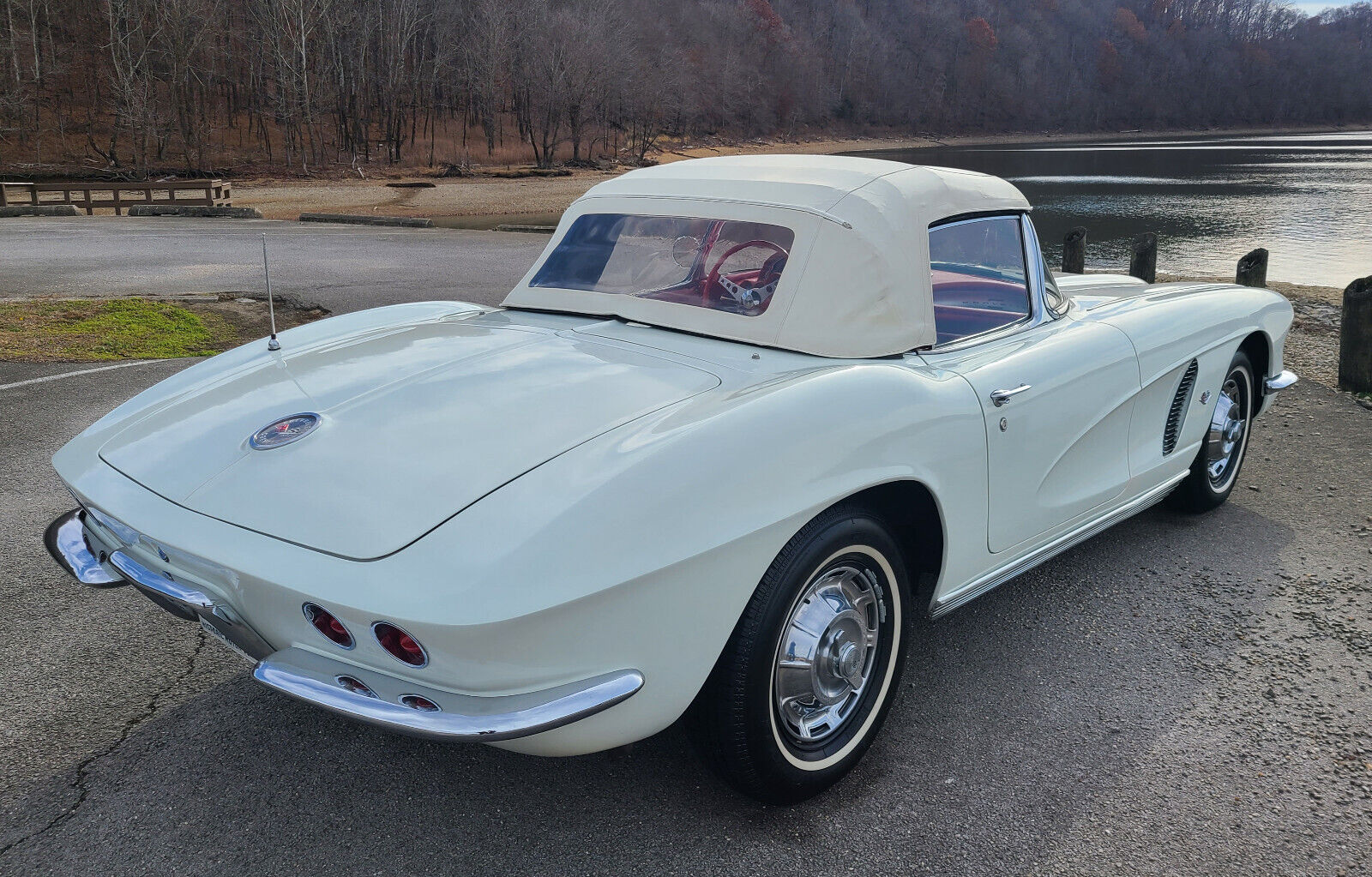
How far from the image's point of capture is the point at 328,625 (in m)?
1.91

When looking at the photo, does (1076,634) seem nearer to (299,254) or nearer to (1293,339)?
(1293,339)

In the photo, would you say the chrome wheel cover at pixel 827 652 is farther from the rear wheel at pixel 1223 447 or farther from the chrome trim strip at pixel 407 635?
the rear wheel at pixel 1223 447

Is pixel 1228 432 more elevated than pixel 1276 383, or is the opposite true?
pixel 1276 383

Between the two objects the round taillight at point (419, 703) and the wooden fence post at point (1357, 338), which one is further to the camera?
the wooden fence post at point (1357, 338)

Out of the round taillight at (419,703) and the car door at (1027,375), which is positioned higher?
the car door at (1027,375)

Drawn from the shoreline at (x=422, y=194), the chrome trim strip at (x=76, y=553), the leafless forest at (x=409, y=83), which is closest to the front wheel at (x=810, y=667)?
the chrome trim strip at (x=76, y=553)

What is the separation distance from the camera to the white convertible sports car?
1.85m

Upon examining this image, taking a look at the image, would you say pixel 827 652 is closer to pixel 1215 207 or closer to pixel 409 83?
pixel 1215 207

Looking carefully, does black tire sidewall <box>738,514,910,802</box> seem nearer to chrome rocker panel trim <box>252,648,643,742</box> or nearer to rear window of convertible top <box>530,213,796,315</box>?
chrome rocker panel trim <box>252,648,643,742</box>

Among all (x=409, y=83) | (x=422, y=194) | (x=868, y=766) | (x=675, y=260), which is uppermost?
(x=409, y=83)

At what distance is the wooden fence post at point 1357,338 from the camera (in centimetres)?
623

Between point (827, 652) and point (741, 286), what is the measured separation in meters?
1.16

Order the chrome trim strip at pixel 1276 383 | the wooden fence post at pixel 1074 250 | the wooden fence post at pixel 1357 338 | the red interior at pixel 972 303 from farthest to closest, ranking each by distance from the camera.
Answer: the wooden fence post at pixel 1074 250, the wooden fence post at pixel 1357 338, the chrome trim strip at pixel 1276 383, the red interior at pixel 972 303

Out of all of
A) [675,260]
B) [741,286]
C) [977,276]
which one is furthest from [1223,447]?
[675,260]
